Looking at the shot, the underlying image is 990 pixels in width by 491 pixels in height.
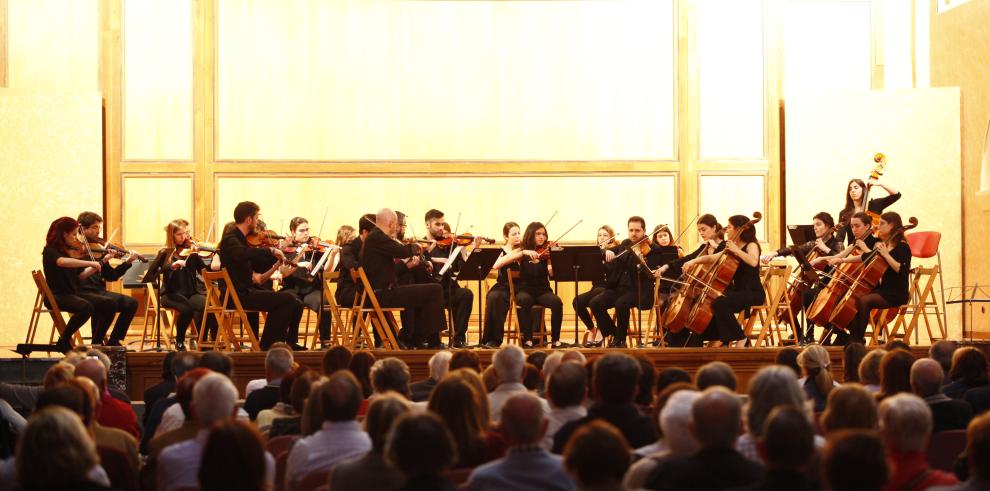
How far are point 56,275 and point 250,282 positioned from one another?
1.42m

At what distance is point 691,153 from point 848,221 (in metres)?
2.71

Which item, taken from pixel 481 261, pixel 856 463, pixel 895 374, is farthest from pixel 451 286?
pixel 856 463

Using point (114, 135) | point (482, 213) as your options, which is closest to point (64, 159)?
point (114, 135)

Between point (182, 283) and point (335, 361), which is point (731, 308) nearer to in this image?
point (335, 361)

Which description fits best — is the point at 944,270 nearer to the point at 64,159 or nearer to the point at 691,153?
the point at 691,153

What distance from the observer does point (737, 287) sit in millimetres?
9094

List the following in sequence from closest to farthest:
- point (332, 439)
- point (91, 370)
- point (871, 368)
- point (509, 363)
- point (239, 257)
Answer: point (332, 439)
point (509, 363)
point (91, 370)
point (871, 368)
point (239, 257)

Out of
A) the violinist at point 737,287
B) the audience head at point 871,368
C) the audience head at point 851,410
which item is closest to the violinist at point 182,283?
the violinist at point 737,287

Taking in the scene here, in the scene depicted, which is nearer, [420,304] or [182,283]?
[420,304]

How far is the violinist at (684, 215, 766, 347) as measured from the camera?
8938mm

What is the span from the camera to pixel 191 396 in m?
4.56

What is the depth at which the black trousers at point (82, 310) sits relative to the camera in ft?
28.5

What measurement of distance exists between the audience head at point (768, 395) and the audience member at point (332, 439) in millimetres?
1224

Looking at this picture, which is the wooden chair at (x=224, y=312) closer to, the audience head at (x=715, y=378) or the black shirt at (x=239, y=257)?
the black shirt at (x=239, y=257)
